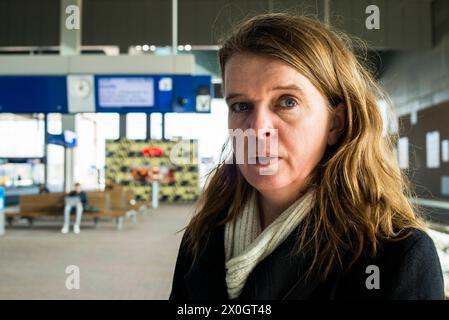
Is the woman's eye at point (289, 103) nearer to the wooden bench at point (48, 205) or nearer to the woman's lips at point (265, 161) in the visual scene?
the woman's lips at point (265, 161)

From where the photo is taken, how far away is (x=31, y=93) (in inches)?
320

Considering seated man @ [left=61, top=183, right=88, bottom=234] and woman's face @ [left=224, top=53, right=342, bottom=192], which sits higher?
woman's face @ [left=224, top=53, right=342, bottom=192]

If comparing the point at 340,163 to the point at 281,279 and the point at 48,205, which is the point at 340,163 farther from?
the point at 48,205

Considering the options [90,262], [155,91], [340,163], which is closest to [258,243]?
[340,163]

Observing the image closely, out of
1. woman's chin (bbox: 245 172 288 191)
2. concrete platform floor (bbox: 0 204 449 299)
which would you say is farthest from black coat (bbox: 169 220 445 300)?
concrete platform floor (bbox: 0 204 449 299)

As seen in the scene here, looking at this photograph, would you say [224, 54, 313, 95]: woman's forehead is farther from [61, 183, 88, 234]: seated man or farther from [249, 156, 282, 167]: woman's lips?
[61, 183, 88, 234]: seated man

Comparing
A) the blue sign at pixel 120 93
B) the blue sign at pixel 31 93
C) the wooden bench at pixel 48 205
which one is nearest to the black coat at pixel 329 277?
the blue sign at pixel 120 93

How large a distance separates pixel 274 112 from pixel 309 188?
0.21m

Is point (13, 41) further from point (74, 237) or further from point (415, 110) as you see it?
point (415, 110)

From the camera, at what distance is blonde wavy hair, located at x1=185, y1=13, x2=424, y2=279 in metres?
0.97

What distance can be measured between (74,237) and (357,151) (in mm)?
8519

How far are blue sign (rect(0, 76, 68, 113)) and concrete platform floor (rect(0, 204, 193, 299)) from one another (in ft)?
7.99

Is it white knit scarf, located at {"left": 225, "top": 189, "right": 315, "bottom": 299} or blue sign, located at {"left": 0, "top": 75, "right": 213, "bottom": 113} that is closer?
white knit scarf, located at {"left": 225, "top": 189, "right": 315, "bottom": 299}
